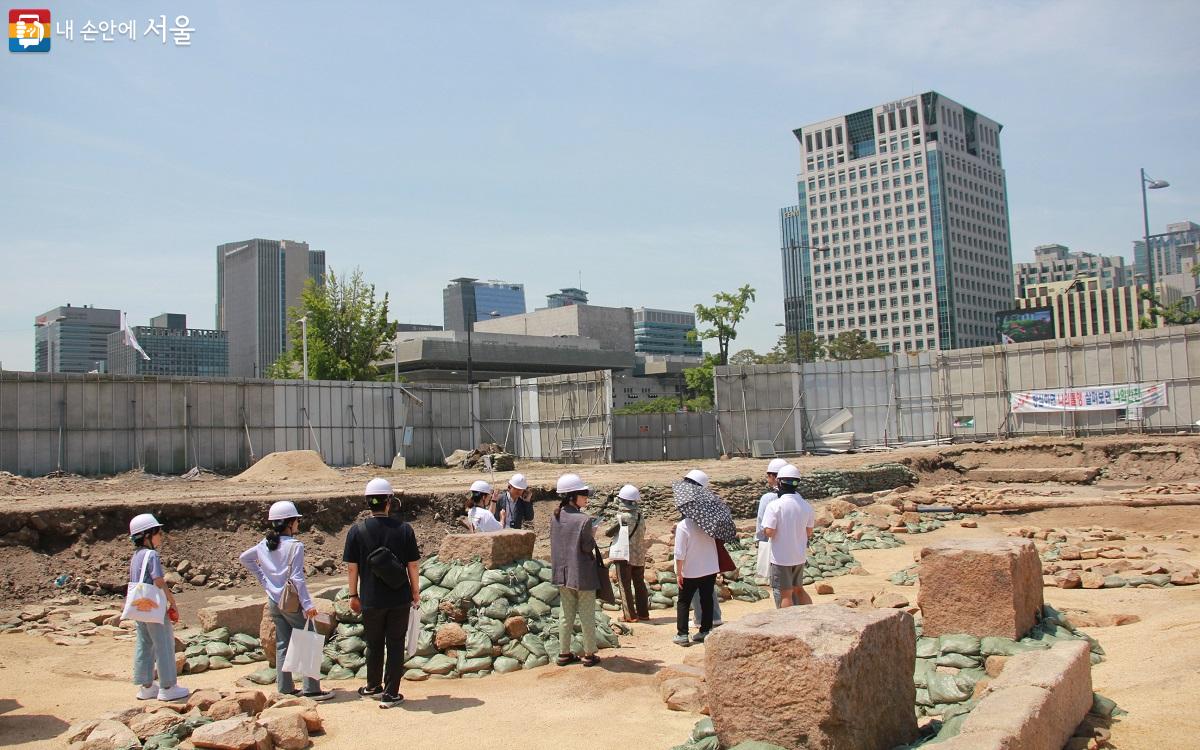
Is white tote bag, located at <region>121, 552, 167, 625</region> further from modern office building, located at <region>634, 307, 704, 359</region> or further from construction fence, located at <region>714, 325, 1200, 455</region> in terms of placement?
modern office building, located at <region>634, 307, 704, 359</region>

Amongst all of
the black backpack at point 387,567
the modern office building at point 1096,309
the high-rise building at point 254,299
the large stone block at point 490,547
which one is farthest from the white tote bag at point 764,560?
the high-rise building at point 254,299

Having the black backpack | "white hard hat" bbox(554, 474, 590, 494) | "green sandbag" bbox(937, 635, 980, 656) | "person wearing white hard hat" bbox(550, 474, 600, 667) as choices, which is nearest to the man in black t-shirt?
the black backpack

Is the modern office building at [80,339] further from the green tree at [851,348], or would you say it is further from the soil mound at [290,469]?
the soil mound at [290,469]

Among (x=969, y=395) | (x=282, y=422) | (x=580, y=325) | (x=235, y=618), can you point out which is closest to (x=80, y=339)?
(x=580, y=325)

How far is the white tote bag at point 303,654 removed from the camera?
7.27 metres

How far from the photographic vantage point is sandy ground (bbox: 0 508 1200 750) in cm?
588

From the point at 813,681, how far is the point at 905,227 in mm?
138285

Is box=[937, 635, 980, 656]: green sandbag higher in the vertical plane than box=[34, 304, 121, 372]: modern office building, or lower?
lower

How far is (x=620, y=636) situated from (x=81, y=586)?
8862mm

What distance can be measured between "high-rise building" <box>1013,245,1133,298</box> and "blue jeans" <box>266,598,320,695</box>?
155 metres

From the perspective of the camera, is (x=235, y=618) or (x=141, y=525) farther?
(x=235, y=618)

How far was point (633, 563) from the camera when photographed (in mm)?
10227

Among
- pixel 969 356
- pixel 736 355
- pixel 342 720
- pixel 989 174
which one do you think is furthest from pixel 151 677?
pixel 989 174

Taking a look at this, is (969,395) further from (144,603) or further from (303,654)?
(144,603)
